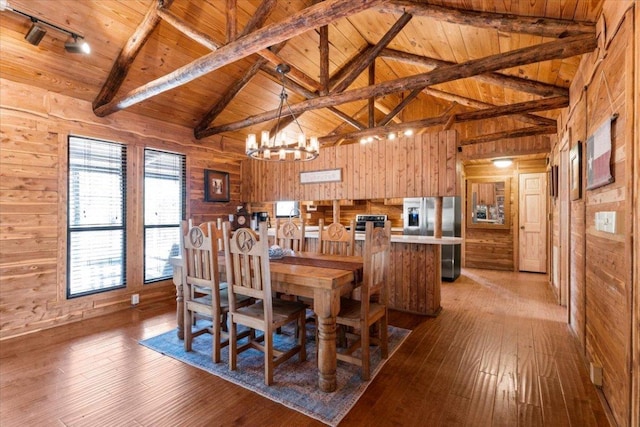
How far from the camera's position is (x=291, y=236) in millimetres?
3730

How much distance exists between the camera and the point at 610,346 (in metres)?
1.95

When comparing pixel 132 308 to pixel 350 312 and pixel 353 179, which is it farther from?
pixel 353 179

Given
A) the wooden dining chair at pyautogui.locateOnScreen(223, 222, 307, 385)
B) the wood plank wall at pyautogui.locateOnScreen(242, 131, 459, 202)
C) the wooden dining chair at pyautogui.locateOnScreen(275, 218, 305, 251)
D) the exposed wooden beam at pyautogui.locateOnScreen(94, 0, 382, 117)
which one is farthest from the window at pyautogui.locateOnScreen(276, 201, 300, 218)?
the wooden dining chair at pyautogui.locateOnScreen(223, 222, 307, 385)

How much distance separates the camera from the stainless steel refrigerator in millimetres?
5598

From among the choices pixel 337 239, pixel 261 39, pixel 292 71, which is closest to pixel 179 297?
pixel 337 239

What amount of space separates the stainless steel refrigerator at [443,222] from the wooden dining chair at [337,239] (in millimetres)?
2603

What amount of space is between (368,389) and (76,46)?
4.12 m

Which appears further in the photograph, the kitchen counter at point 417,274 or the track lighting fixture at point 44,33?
the kitchen counter at point 417,274

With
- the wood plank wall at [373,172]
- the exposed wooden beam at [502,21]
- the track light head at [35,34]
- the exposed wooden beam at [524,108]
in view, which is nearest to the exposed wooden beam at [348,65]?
the wood plank wall at [373,172]

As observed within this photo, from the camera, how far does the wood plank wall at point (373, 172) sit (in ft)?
13.0

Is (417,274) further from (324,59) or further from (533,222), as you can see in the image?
(533,222)

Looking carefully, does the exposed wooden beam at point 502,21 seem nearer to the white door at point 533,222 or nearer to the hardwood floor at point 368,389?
the hardwood floor at point 368,389

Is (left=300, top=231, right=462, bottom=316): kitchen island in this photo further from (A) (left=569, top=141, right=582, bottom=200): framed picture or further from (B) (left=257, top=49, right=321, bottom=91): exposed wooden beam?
(B) (left=257, top=49, right=321, bottom=91): exposed wooden beam

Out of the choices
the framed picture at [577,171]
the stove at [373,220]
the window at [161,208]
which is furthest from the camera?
the stove at [373,220]
